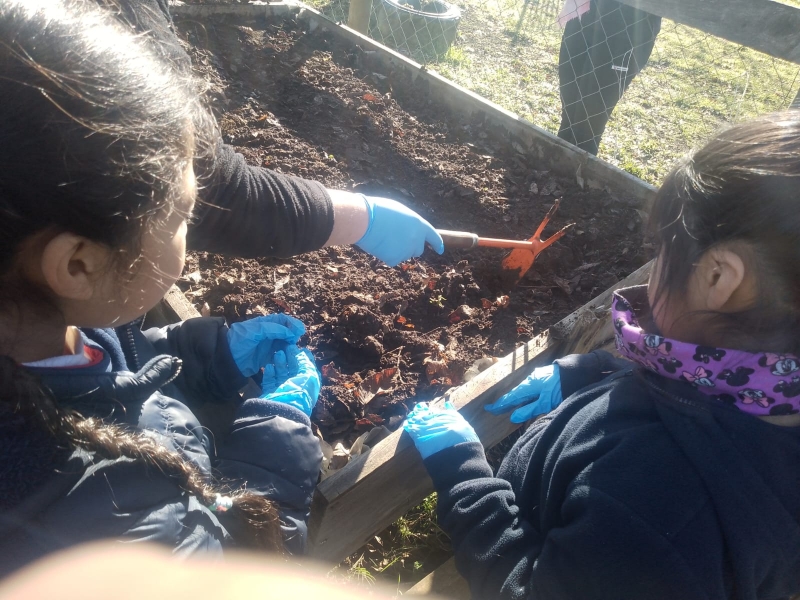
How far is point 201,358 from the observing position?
1.80 m

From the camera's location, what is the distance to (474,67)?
6.13m

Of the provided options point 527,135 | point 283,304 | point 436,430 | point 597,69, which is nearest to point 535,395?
point 436,430

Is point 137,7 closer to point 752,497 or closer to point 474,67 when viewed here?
point 752,497

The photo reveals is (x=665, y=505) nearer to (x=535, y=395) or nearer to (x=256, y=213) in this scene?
(x=535, y=395)

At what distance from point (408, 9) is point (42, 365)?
6312mm

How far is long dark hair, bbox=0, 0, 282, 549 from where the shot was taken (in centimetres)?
79

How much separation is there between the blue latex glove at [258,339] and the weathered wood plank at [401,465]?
607mm

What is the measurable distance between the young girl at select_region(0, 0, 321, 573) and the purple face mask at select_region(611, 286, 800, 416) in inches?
38.8

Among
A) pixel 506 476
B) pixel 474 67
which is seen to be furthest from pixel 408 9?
pixel 506 476

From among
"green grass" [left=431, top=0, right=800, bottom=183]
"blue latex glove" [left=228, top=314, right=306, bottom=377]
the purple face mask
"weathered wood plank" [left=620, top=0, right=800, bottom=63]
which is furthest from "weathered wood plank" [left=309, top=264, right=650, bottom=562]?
"green grass" [left=431, top=0, right=800, bottom=183]

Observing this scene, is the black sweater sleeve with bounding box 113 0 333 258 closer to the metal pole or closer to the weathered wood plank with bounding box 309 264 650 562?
the weathered wood plank with bounding box 309 264 650 562

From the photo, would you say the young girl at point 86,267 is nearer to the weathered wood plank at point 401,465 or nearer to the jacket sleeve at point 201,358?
the weathered wood plank at point 401,465

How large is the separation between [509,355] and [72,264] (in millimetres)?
1440

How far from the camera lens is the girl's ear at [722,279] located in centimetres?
103
